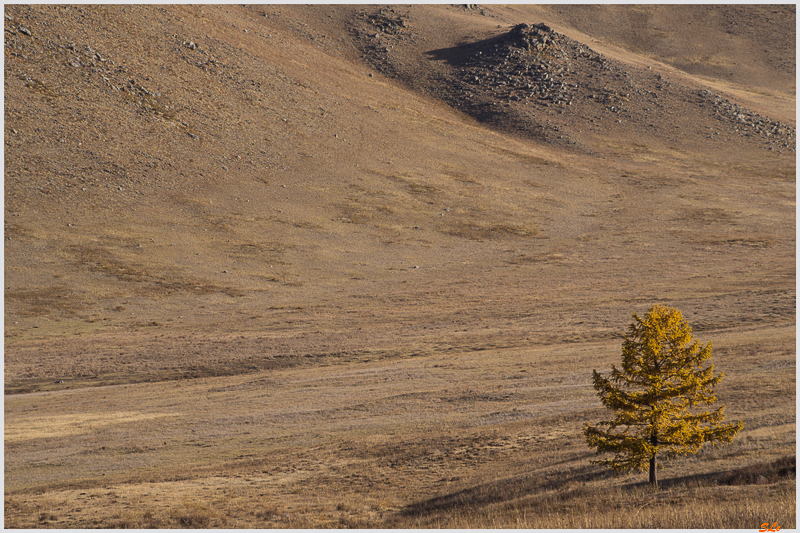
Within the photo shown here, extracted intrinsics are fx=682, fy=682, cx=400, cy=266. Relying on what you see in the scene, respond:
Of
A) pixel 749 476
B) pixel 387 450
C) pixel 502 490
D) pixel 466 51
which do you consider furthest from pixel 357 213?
pixel 466 51

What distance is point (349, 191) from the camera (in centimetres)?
7825

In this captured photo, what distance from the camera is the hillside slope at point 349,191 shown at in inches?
1774

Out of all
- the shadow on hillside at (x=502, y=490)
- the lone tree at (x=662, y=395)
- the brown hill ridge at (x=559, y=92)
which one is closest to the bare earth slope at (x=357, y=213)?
the brown hill ridge at (x=559, y=92)

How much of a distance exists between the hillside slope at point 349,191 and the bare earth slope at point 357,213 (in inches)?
14.1

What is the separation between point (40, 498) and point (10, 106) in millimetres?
63795

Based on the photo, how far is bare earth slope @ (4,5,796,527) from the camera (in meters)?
35.6

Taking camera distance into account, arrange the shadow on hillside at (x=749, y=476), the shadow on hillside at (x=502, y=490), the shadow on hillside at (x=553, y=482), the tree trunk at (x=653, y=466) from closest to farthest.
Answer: the shadow on hillside at (x=749, y=476), the shadow on hillside at (x=553, y=482), the tree trunk at (x=653, y=466), the shadow on hillside at (x=502, y=490)

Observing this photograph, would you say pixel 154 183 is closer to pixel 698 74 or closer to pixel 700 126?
pixel 700 126

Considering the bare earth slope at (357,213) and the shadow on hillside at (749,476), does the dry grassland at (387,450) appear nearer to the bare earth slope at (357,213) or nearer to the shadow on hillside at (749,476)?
the shadow on hillside at (749,476)

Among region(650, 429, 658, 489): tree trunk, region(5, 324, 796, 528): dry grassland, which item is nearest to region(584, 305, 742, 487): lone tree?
region(650, 429, 658, 489): tree trunk

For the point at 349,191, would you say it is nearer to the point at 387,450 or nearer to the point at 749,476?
the point at 387,450

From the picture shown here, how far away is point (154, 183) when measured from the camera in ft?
237

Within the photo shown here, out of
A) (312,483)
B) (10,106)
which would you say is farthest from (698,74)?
(312,483)

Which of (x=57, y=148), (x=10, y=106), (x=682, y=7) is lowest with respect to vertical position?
(x=57, y=148)
